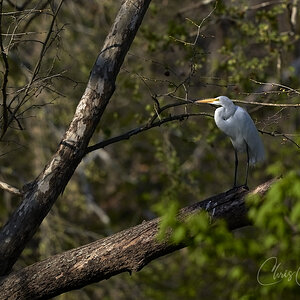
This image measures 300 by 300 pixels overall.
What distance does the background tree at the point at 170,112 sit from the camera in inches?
173

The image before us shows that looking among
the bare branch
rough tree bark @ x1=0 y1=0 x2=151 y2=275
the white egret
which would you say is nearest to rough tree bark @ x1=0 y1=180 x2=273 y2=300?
rough tree bark @ x1=0 y1=0 x2=151 y2=275

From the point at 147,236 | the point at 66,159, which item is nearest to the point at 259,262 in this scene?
the point at 147,236

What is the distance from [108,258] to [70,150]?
2.31 ft

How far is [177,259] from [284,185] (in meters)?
7.70

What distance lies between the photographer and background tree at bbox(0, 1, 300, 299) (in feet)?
14.4

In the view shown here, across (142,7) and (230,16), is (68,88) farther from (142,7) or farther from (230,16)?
(142,7)

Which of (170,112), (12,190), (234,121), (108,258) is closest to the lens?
(108,258)

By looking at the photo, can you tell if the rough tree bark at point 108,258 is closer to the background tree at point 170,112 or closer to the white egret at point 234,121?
the background tree at point 170,112

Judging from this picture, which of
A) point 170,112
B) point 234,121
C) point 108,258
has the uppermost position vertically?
point 170,112

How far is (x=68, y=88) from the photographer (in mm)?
8906

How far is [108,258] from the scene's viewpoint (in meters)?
4.36

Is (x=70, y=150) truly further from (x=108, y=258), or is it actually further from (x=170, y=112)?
(x=170, y=112)

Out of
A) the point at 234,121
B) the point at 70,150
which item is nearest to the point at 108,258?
the point at 70,150

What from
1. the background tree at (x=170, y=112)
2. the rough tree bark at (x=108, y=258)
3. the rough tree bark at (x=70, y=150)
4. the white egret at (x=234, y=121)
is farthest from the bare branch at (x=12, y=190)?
the white egret at (x=234, y=121)
